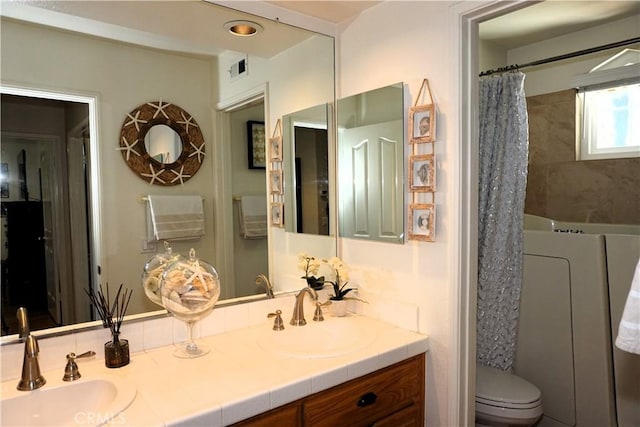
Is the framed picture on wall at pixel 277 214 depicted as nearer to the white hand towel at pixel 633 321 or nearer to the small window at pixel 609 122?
the white hand towel at pixel 633 321

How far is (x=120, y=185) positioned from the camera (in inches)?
58.3

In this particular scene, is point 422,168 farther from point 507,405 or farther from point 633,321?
point 507,405

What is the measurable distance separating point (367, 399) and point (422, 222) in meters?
0.68

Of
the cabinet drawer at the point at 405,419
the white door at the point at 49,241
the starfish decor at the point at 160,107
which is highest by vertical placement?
the starfish decor at the point at 160,107

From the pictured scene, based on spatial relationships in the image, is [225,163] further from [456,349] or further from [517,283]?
[517,283]

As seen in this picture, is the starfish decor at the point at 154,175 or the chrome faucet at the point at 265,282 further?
the chrome faucet at the point at 265,282

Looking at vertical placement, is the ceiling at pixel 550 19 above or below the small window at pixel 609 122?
above

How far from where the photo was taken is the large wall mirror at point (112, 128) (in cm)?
130

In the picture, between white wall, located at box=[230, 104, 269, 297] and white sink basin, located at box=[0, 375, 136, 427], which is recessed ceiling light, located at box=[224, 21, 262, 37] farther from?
white sink basin, located at box=[0, 375, 136, 427]

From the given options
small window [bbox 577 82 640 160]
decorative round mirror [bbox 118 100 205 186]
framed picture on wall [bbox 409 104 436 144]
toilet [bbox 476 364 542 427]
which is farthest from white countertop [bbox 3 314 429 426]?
small window [bbox 577 82 640 160]

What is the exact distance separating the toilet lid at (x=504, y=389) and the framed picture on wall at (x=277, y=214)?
1.21m

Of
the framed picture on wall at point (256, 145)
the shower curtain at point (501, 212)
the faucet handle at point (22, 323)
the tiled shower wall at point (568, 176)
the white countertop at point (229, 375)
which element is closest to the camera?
the white countertop at point (229, 375)

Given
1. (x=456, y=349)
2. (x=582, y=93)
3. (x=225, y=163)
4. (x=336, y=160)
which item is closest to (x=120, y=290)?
(x=225, y=163)

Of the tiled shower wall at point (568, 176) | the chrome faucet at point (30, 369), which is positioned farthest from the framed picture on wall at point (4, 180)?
the tiled shower wall at point (568, 176)
